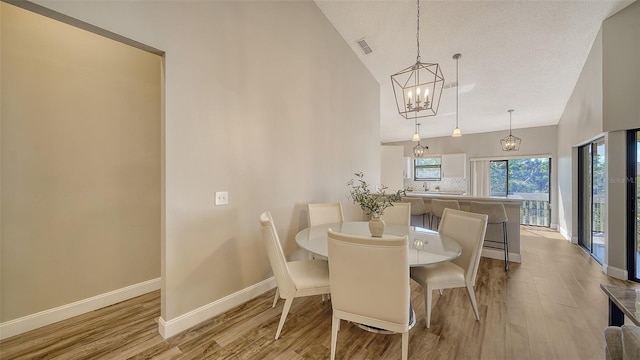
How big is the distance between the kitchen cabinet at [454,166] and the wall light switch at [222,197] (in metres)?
7.78

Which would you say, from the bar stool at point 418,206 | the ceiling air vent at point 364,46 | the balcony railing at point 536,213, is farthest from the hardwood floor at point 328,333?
the balcony railing at point 536,213

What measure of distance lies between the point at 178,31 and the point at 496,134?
8.59m

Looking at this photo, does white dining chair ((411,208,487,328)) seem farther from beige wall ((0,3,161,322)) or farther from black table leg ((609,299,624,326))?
beige wall ((0,3,161,322))

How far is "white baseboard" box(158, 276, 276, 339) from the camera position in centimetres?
192

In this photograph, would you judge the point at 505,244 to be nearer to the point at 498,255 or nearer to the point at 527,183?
the point at 498,255

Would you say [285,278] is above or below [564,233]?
above

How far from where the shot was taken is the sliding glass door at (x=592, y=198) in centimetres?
369

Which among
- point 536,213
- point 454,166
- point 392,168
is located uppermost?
point 454,166

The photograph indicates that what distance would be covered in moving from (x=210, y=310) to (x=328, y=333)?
3.53ft

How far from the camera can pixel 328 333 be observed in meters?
1.96

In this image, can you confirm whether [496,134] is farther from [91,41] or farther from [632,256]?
[91,41]

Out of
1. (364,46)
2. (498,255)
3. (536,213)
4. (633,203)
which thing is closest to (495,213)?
(498,255)

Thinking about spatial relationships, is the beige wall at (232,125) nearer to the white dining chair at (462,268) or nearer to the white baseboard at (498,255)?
the white dining chair at (462,268)

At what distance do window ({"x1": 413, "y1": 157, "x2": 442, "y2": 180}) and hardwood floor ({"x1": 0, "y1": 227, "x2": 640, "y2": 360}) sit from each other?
6115 mm
